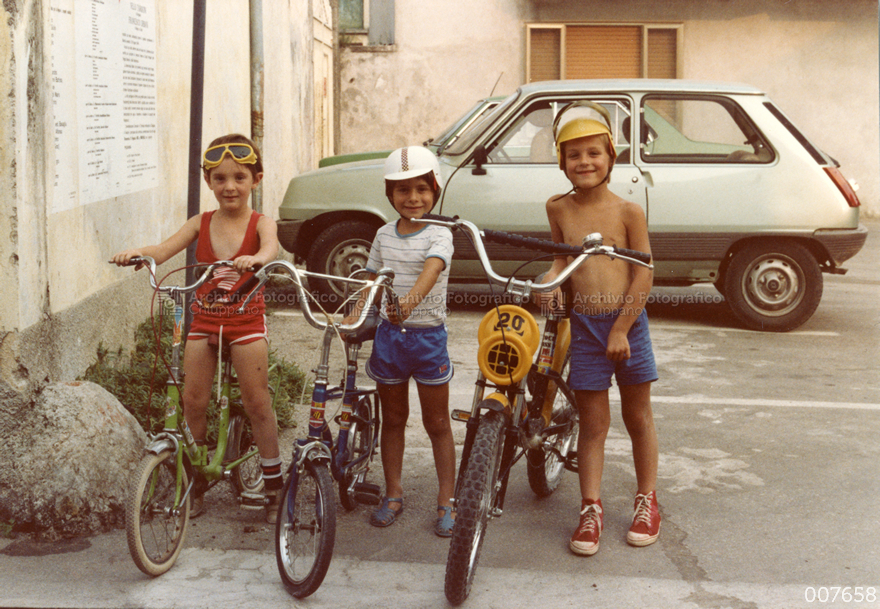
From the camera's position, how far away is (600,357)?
384 centimetres

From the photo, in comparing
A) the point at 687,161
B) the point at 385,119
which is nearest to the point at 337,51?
the point at 385,119

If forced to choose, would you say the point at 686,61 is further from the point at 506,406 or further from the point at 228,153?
the point at 506,406

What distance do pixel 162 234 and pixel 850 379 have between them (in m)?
4.61

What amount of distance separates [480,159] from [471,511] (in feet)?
16.2

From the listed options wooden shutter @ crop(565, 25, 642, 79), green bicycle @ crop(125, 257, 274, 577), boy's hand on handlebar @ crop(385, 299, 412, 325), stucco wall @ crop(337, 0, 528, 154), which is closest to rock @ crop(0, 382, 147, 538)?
green bicycle @ crop(125, 257, 274, 577)

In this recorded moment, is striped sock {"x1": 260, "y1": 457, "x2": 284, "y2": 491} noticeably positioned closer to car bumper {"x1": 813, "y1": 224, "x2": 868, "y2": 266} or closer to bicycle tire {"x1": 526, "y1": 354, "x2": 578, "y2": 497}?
bicycle tire {"x1": 526, "y1": 354, "x2": 578, "y2": 497}

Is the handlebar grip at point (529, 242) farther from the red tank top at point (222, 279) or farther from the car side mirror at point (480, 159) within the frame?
the car side mirror at point (480, 159)

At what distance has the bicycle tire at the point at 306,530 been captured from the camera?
3.31 metres

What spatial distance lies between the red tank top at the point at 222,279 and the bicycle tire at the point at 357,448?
56cm

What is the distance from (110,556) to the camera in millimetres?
3773

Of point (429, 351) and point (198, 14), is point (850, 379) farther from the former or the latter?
point (198, 14)

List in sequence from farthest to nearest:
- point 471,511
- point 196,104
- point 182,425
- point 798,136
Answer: point 798,136
point 196,104
point 182,425
point 471,511

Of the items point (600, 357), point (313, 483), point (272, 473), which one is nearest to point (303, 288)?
point (313, 483)

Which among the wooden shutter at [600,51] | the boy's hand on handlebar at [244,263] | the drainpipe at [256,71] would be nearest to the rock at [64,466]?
the boy's hand on handlebar at [244,263]
